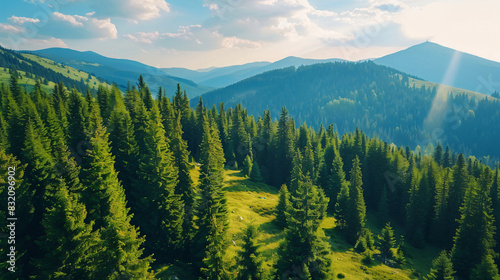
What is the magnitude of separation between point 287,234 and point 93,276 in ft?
57.3

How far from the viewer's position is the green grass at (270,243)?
3728 cm

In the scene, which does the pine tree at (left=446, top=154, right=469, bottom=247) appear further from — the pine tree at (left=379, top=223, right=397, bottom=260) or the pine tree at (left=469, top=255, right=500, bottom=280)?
the pine tree at (left=469, top=255, right=500, bottom=280)

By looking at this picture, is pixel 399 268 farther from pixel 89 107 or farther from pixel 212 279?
pixel 89 107

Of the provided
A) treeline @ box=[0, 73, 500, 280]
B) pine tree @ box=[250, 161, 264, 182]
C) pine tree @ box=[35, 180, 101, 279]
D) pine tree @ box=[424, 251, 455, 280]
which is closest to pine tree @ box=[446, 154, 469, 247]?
treeline @ box=[0, 73, 500, 280]

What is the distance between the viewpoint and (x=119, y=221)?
19.9m

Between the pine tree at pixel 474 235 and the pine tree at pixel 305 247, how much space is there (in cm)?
3850

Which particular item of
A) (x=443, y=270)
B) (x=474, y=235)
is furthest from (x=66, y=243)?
(x=474, y=235)

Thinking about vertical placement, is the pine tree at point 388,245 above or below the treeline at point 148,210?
below

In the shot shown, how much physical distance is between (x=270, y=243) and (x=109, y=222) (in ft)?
105

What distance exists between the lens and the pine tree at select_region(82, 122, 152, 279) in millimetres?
18906

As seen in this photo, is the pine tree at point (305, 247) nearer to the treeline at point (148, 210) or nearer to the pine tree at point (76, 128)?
the treeline at point (148, 210)

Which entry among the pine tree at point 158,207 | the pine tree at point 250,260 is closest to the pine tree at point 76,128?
the pine tree at point 158,207

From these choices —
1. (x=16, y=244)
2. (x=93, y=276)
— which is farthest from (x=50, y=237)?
(x=16, y=244)

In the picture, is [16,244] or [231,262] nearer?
[16,244]
